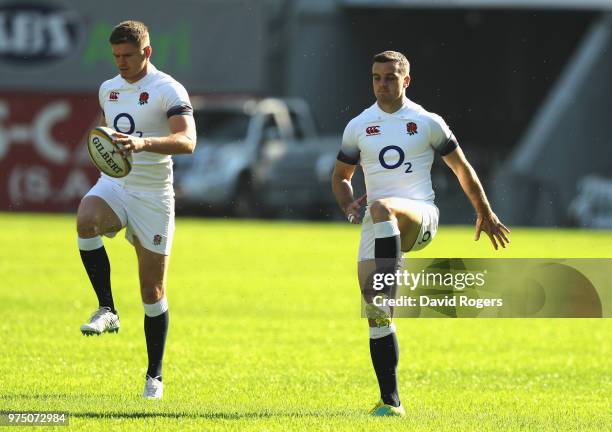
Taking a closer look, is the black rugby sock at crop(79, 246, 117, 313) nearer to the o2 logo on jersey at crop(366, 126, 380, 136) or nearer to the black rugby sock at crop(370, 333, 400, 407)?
the black rugby sock at crop(370, 333, 400, 407)

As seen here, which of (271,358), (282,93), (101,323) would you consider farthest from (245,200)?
(101,323)

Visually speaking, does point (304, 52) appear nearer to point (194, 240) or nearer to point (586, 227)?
Answer: point (586, 227)

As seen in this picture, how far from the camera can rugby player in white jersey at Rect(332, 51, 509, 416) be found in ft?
28.9

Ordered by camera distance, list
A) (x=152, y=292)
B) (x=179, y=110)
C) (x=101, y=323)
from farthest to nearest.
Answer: (x=152, y=292), (x=101, y=323), (x=179, y=110)

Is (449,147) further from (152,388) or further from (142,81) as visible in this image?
(152,388)

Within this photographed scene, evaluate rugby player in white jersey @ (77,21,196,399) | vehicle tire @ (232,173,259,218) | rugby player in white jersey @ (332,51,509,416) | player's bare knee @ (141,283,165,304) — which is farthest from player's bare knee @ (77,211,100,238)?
vehicle tire @ (232,173,259,218)

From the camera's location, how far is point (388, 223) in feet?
28.4

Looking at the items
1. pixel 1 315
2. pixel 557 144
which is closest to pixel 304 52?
pixel 557 144

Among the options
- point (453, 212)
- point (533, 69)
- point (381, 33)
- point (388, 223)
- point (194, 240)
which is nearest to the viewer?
point (388, 223)

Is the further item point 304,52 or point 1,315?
point 304,52

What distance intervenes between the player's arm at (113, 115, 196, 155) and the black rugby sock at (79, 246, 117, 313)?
1.05 meters

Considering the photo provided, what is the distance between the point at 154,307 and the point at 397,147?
1.96m

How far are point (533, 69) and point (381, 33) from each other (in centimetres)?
844

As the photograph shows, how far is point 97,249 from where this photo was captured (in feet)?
31.5
